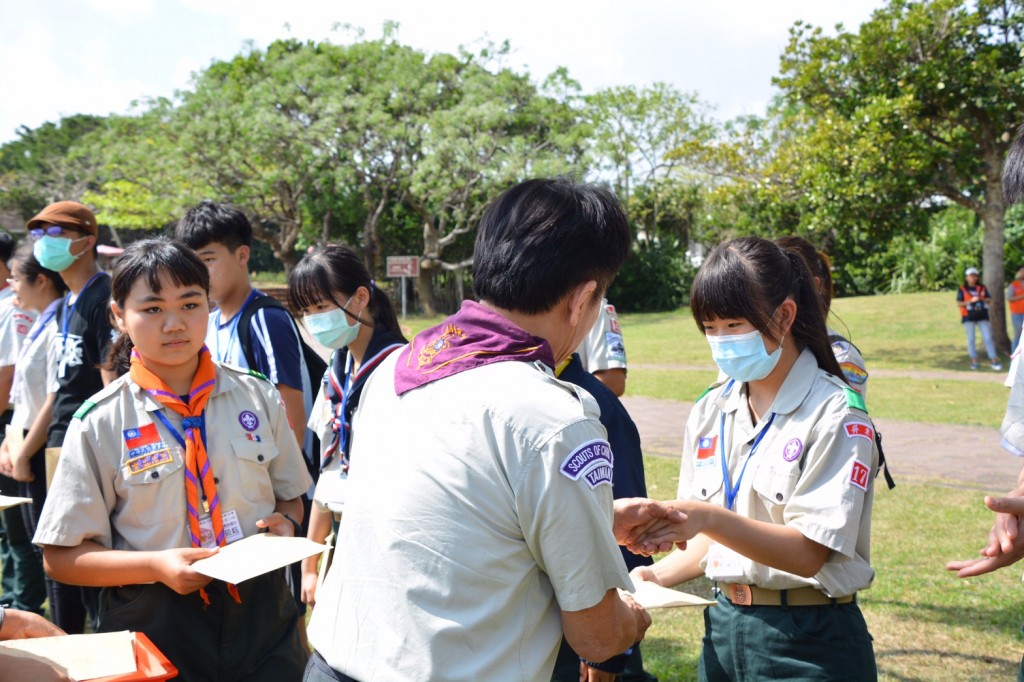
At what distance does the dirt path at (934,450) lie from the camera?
304 inches

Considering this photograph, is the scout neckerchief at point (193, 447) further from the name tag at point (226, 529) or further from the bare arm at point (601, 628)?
the bare arm at point (601, 628)

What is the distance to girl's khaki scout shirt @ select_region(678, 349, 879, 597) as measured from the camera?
219 centimetres

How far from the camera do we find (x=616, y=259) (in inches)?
70.4

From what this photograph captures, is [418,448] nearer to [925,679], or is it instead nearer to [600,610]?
[600,610]

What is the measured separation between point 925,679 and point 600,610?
3.12 m

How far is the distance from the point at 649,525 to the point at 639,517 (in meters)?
0.04

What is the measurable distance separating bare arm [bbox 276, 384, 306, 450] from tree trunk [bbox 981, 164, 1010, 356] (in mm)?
14902

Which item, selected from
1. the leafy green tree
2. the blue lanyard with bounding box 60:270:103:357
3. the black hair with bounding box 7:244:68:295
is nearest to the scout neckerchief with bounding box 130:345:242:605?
the blue lanyard with bounding box 60:270:103:357

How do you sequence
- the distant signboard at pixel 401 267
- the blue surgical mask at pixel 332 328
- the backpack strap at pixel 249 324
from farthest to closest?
the distant signboard at pixel 401 267 → the backpack strap at pixel 249 324 → the blue surgical mask at pixel 332 328

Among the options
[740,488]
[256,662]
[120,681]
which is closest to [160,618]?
[256,662]

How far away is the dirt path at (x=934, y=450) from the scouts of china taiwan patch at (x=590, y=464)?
6.90 metres

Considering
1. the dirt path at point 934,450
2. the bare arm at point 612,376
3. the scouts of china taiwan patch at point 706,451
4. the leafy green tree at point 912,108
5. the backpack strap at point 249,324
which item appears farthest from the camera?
the leafy green tree at point 912,108

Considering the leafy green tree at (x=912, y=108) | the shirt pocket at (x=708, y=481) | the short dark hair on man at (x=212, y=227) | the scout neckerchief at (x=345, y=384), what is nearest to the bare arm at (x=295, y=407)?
the scout neckerchief at (x=345, y=384)

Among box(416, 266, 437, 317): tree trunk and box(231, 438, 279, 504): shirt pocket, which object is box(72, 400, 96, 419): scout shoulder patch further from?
box(416, 266, 437, 317): tree trunk
